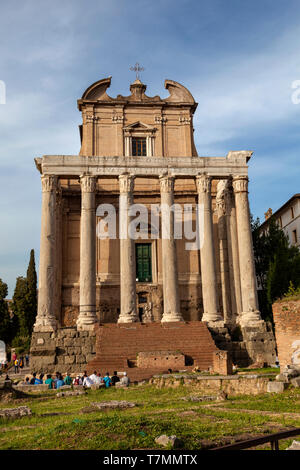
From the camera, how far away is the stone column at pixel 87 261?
26812 millimetres

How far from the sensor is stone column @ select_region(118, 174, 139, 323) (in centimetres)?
2734

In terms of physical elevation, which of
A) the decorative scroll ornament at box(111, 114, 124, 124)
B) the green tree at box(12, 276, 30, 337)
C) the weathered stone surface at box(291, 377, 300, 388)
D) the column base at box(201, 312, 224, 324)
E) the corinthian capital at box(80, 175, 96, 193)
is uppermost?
the decorative scroll ornament at box(111, 114, 124, 124)

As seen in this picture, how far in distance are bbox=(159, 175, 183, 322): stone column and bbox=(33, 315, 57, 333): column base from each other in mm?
6694

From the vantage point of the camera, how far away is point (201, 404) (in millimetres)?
12258

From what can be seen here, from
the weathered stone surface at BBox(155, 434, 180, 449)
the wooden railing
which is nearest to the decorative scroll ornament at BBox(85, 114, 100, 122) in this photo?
the weathered stone surface at BBox(155, 434, 180, 449)

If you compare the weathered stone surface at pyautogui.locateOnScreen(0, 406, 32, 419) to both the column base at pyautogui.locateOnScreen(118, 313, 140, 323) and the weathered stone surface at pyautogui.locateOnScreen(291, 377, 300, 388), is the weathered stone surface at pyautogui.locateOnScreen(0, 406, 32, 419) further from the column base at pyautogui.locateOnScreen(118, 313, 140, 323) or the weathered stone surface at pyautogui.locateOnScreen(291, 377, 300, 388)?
the column base at pyautogui.locateOnScreen(118, 313, 140, 323)

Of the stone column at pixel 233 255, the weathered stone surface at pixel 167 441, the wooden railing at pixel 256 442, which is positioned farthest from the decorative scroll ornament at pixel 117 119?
the wooden railing at pixel 256 442

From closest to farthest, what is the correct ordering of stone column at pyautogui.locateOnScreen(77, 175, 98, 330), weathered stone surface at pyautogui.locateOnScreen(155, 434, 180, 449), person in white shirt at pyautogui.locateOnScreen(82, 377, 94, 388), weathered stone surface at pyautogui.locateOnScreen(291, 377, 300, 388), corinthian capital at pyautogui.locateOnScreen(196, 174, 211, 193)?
weathered stone surface at pyautogui.locateOnScreen(155, 434, 180, 449)
weathered stone surface at pyautogui.locateOnScreen(291, 377, 300, 388)
person in white shirt at pyautogui.locateOnScreen(82, 377, 94, 388)
stone column at pyautogui.locateOnScreen(77, 175, 98, 330)
corinthian capital at pyautogui.locateOnScreen(196, 174, 211, 193)

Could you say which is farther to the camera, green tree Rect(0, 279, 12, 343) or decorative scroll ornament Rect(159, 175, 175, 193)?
green tree Rect(0, 279, 12, 343)

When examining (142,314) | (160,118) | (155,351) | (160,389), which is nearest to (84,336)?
(155,351)

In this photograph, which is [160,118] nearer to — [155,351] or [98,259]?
[98,259]

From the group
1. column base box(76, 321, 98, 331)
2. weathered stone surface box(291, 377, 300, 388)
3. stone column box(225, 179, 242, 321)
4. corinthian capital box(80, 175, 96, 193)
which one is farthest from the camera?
stone column box(225, 179, 242, 321)

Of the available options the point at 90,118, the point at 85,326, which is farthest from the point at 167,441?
the point at 90,118

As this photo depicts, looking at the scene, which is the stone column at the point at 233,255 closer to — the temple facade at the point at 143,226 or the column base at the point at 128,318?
the temple facade at the point at 143,226
